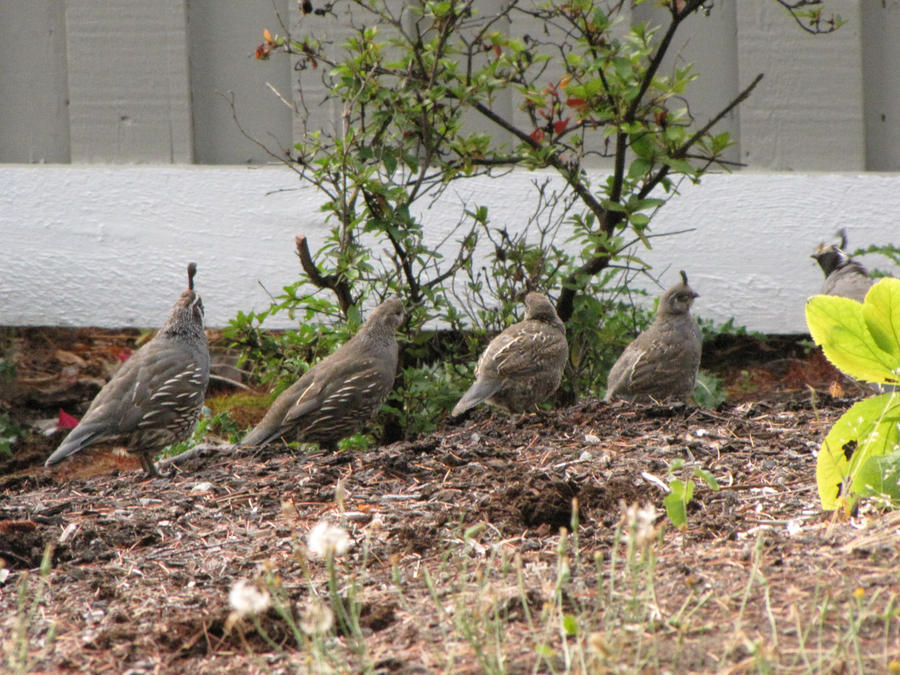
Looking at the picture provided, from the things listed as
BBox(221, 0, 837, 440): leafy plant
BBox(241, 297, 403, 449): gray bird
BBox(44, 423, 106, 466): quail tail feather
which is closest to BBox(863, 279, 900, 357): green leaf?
BBox(221, 0, 837, 440): leafy plant

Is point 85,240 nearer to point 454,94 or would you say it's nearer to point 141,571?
point 454,94

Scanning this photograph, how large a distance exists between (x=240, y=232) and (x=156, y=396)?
121cm

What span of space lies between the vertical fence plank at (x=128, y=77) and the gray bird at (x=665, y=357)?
2643mm

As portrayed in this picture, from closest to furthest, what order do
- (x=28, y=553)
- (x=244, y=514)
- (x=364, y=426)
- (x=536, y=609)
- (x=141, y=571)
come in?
1. (x=536, y=609)
2. (x=141, y=571)
3. (x=28, y=553)
4. (x=244, y=514)
5. (x=364, y=426)

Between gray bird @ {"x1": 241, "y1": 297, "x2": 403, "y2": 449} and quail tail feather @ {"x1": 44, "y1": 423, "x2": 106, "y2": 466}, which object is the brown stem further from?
quail tail feather @ {"x1": 44, "y1": 423, "x2": 106, "y2": 466}

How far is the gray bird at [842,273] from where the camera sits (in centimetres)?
586

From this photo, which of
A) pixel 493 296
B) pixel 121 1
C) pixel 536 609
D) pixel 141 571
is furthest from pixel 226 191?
pixel 536 609

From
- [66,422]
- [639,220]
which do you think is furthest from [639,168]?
[66,422]

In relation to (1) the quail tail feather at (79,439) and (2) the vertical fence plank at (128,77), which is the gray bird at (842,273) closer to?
(2) the vertical fence plank at (128,77)

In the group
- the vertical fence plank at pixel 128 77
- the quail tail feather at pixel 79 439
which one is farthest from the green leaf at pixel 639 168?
the quail tail feather at pixel 79 439

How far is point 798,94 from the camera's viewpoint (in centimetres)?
641

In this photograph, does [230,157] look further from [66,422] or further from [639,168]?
[639,168]

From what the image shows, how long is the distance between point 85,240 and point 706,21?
363 cm

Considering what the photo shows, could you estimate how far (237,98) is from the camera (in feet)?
21.0
